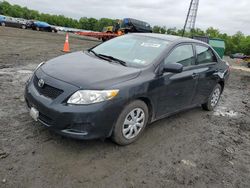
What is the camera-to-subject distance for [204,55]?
540 centimetres

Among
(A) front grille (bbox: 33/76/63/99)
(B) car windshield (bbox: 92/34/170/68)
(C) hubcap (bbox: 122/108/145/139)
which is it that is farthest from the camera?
(B) car windshield (bbox: 92/34/170/68)

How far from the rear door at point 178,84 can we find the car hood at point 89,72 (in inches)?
25.5

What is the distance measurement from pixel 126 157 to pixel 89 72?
1284 millimetres

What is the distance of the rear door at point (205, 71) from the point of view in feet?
16.8

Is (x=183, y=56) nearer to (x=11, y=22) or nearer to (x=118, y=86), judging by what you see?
(x=118, y=86)

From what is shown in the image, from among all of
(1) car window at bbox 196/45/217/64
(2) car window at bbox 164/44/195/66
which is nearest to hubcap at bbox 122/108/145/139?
(2) car window at bbox 164/44/195/66

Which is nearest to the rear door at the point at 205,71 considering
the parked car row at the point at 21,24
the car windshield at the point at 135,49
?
the car windshield at the point at 135,49

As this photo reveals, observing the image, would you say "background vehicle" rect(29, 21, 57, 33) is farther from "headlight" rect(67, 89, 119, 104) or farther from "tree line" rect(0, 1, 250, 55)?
"headlight" rect(67, 89, 119, 104)

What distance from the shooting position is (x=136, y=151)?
373 cm

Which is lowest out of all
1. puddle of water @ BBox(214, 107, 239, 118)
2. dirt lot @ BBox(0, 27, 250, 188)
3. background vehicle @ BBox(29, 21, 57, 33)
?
background vehicle @ BBox(29, 21, 57, 33)

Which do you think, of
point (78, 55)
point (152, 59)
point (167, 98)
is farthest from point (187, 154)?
point (78, 55)

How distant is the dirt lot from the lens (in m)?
2.99

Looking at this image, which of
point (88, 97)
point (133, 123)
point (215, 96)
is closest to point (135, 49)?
point (133, 123)

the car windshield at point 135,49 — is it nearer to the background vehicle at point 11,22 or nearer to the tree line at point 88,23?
the background vehicle at point 11,22
